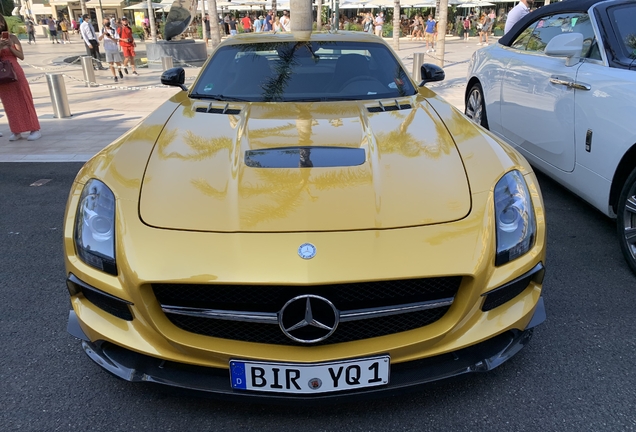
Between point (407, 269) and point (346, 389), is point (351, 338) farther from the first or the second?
point (407, 269)

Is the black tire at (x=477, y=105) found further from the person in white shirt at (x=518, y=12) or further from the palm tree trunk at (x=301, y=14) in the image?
Answer: the palm tree trunk at (x=301, y=14)

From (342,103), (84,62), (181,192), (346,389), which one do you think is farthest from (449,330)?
(84,62)

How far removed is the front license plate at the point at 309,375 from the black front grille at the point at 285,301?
0.32ft

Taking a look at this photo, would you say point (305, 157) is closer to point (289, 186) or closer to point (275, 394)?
point (289, 186)

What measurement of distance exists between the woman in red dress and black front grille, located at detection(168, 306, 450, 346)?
623 cm

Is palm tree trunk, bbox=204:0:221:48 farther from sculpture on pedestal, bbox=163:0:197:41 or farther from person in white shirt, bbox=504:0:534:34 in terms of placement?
person in white shirt, bbox=504:0:534:34

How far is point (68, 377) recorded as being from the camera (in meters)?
2.22

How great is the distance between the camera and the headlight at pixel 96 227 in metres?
1.84

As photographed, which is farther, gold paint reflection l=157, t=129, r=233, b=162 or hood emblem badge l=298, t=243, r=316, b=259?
gold paint reflection l=157, t=129, r=233, b=162

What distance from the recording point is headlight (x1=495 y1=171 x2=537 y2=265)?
1.86m

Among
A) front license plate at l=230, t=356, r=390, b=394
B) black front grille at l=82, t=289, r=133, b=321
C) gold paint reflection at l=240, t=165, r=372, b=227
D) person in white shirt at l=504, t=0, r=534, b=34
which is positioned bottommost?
front license plate at l=230, t=356, r=390, b=394

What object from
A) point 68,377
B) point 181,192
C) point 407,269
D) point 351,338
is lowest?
point 68,377

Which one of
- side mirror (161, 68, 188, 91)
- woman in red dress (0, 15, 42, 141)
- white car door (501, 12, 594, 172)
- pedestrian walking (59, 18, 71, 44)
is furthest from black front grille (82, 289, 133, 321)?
pedestrian walking (59, 18, 71, 44)

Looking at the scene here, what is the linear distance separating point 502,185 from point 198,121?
1.57 m
